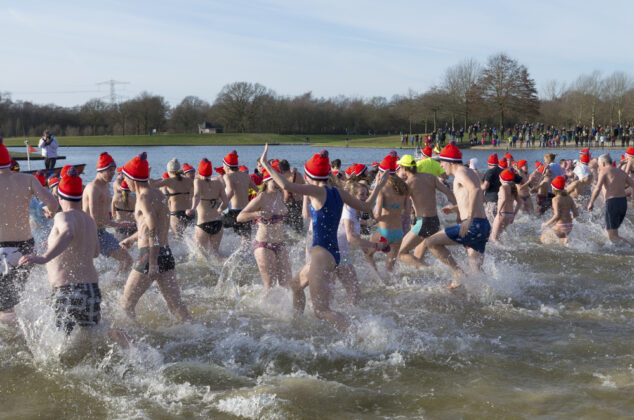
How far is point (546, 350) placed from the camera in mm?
5727

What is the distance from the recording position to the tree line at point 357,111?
211 feet

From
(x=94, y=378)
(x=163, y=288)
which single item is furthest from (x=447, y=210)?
(x=94, y=378)

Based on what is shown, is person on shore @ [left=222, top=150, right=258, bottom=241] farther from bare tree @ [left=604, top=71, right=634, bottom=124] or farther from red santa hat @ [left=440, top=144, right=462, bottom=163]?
bare tree @ [left=604, top=71, right=634, bottom=124]

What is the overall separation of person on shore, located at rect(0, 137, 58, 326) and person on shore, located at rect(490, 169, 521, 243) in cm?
811

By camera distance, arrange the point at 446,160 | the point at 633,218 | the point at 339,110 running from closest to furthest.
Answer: the point at 446,160
the point at 633,218
the point at 339,110

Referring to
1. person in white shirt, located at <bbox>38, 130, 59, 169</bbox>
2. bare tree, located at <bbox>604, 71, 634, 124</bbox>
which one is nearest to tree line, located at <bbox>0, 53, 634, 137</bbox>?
bare tree, located at <bbox>604, 71, 634, 124</bbox>

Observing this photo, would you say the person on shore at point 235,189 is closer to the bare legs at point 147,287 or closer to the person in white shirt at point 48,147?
the bare legs at point 147,287

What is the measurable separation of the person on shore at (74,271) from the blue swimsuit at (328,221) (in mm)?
1946

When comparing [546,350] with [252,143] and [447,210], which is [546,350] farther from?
[252,143]

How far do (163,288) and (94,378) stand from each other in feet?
3.38

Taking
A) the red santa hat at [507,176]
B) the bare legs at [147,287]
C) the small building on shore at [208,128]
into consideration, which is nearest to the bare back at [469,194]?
the bare legs at [147,287]

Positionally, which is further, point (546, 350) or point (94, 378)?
point (546, 350)

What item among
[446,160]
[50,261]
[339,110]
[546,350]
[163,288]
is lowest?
[546,350]

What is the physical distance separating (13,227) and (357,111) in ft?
279
